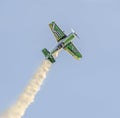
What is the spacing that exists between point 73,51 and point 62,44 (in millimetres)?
5668

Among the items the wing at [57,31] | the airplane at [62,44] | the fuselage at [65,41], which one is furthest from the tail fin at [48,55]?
the wing at [57,31]

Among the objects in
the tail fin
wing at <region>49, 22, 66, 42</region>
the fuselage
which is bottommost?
the tail fin

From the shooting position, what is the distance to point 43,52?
83.8 m

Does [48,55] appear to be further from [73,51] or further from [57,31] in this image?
[57,31]

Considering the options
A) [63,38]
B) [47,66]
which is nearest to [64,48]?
[63,38]

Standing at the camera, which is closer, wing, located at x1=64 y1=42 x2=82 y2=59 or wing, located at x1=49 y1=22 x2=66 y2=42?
wing, located at x1=64 y1=42 x2=82 y2=59

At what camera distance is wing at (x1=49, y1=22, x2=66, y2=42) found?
91938 millimetres

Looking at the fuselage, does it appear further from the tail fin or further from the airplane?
the tail fin

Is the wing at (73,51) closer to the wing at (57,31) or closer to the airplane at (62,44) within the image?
the airplane at (62,44)

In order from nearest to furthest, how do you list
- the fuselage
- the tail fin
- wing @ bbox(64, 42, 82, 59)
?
1. the tail fin
2. the fuselage
3. wing @ bbox(64, 42, 82, 59)

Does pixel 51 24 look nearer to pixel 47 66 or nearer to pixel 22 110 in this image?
pixel 47 66

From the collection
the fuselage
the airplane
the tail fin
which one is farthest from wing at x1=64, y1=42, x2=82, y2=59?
the tail fin

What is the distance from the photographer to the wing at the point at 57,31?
302 ft

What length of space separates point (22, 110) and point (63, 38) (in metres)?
23.2
